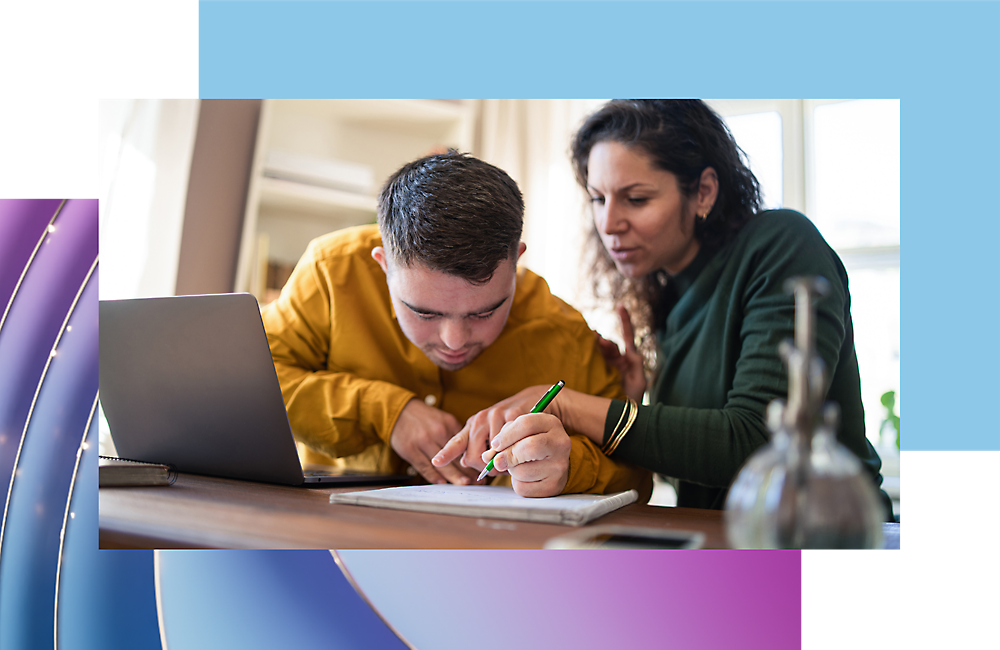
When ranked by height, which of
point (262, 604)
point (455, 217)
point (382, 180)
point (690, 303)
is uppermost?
point (382, 180)

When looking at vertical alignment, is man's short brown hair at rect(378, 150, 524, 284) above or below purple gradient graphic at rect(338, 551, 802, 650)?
above

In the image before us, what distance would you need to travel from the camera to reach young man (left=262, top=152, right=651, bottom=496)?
0.96 m

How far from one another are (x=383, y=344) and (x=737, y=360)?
0.55 m

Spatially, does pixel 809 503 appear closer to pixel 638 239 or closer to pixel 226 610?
pixel 638 239

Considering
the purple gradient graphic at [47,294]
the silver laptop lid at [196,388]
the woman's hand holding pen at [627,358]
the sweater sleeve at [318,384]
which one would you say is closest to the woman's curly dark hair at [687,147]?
the woman's hand holding pen at [627,358]

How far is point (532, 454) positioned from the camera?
831 mm

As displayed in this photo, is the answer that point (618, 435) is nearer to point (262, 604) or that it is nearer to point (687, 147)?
point (687, 147)

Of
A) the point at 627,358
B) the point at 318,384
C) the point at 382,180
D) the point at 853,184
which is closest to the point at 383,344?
the point at 318,384

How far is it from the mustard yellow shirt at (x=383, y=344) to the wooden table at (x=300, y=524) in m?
0.29

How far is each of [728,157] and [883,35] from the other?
30 centimetres

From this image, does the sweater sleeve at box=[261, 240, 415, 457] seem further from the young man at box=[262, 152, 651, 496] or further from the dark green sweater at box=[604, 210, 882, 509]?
the dark green sweater at box=[604, 210, 882, 509]

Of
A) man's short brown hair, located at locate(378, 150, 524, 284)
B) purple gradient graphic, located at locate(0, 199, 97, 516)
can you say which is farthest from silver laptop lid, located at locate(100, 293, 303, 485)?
man's short brown hair, located at locate(378, 150, 524, 284)

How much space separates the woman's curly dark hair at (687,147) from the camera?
3.45 ft

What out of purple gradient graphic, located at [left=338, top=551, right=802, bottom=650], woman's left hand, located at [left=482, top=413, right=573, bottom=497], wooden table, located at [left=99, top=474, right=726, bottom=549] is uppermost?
woman's left hand, located at [left=482, top=413, right=573, bottom=497]
